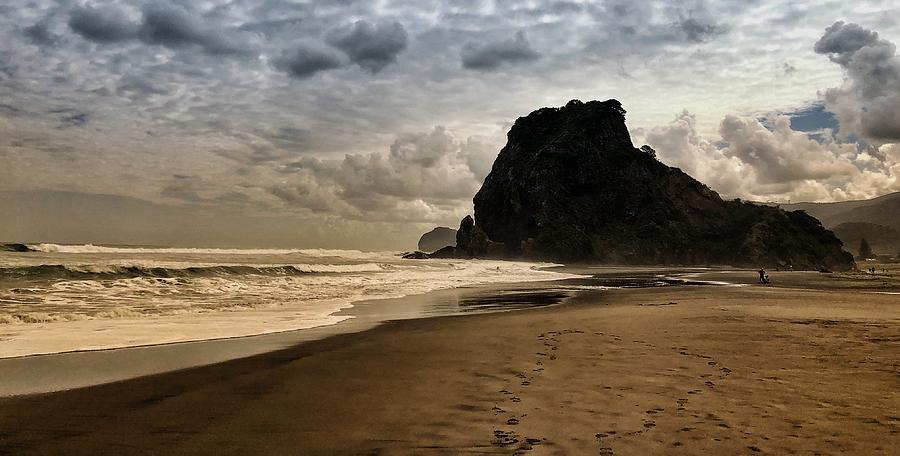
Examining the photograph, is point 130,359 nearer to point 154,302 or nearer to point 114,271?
point 154,302

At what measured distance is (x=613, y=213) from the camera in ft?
424

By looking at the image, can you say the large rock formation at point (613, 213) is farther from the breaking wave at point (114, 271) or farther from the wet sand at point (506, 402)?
the wet sand at point (506, 402)

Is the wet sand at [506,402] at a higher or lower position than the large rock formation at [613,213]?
lower

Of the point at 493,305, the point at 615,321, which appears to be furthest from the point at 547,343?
the point at 493,305

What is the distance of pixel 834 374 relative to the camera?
7.35m

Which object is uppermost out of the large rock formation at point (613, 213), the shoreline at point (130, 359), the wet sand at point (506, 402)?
the large rock formation at point (613, 213)

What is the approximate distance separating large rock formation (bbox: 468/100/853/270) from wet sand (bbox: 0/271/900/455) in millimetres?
111954

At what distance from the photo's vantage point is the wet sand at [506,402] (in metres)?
4.81

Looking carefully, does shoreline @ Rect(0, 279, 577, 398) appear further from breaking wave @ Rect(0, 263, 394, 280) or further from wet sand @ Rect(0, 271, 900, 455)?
breaking wave @ Rect(0, 263, 394, 280)

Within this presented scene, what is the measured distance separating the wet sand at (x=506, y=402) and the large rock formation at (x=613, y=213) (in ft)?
367

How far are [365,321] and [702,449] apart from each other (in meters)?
11.9

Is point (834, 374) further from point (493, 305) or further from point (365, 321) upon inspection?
point (493, 305)

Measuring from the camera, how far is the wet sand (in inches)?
189

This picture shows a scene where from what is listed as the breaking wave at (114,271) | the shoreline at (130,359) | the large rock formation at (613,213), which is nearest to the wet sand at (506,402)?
the shoreline at (130,359)
